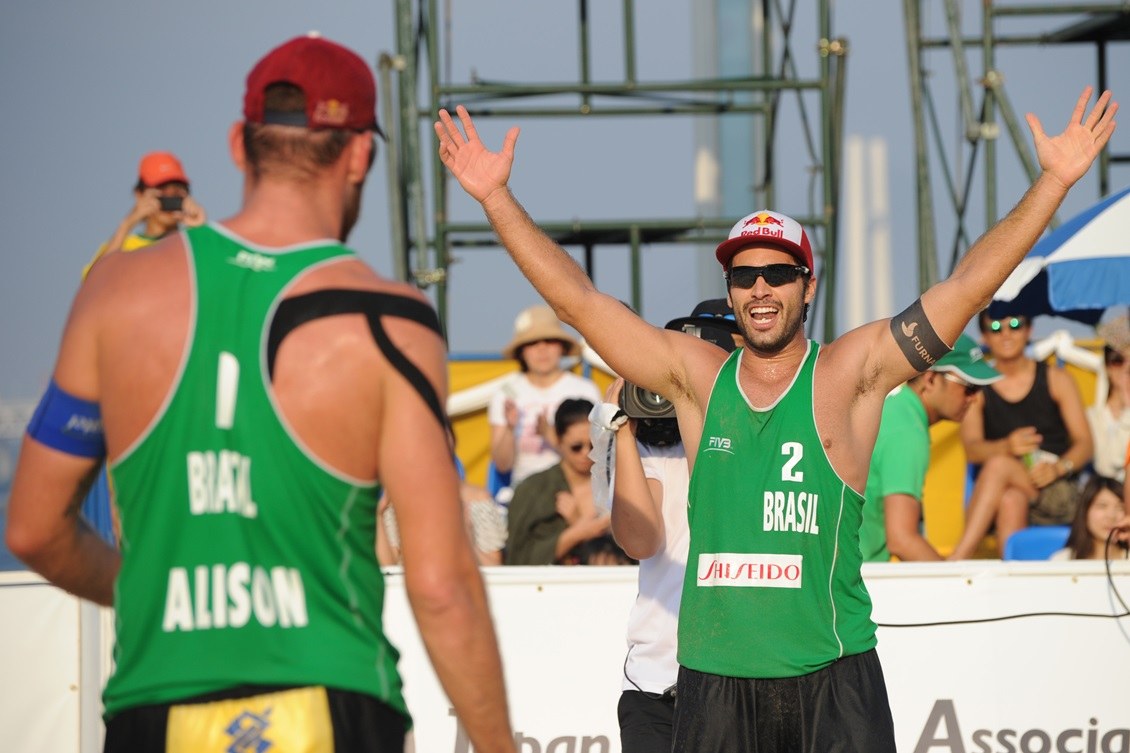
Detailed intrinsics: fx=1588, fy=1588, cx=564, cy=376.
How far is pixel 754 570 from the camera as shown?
4223 mm

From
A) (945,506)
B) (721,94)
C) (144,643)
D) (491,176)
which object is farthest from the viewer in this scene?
(721,94)

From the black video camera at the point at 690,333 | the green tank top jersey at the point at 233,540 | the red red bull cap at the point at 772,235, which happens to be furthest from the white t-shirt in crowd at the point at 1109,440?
the green tank top jersey at the point at 233,540

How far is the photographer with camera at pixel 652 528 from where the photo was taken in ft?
15.8

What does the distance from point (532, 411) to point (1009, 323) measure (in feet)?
8.86

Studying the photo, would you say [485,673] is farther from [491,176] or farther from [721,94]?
[721,94]

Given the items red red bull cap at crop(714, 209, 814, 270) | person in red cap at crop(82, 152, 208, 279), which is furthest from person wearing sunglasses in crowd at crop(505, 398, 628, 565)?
red red bull cap at crop(714, 209, 814, 270)

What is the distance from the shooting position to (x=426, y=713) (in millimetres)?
6434

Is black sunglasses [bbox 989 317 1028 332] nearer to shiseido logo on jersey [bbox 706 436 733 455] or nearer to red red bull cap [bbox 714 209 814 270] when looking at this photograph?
red red bull cap [bbox 714 209 814 270]

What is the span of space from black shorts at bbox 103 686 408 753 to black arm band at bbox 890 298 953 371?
2.14m

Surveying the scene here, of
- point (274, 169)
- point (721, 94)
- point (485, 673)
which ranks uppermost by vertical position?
point (721, 94)

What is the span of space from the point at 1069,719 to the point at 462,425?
15.4ft

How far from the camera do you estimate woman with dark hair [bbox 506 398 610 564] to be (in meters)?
7.65

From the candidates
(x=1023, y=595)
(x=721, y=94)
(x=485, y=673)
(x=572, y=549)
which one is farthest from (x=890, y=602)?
(x=721, y=94)

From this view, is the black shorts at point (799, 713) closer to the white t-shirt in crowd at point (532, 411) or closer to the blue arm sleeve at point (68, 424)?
the blue arm sleeve at point (68, 424)
